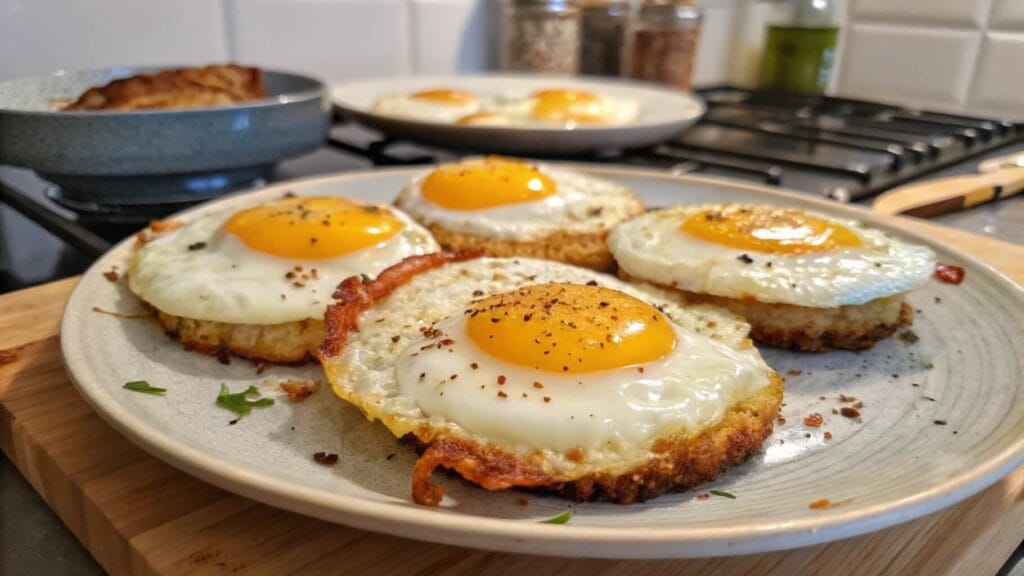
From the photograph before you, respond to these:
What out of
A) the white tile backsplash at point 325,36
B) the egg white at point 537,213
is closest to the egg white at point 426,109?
the white tile backsplash at point 325,36

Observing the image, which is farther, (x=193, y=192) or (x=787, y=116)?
(x=787, y=116)

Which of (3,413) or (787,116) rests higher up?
(787,116)

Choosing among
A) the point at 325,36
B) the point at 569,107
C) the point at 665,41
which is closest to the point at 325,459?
the point at 569,107

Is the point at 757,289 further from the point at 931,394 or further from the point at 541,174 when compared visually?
the point at 541,174

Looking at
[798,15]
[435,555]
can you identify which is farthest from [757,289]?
[798,15]

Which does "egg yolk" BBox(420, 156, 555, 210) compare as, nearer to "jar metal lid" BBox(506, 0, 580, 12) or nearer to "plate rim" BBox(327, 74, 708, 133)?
"plate rim" BBox(327, 74, 708, 133)

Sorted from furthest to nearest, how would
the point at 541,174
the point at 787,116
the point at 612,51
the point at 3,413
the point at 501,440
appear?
the point at 612,51
the point at 787,116
the point at 541,174
the point at 3,413
the point at 501,440

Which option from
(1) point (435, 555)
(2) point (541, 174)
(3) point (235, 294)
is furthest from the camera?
(2) point (541, 174)
